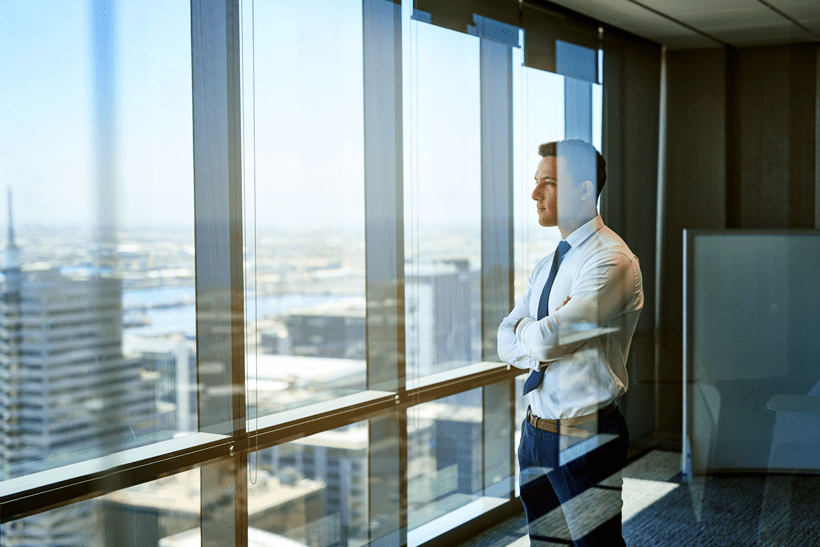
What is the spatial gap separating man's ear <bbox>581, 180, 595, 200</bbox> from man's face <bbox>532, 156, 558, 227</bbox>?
8 cm

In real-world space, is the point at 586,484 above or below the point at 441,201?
below

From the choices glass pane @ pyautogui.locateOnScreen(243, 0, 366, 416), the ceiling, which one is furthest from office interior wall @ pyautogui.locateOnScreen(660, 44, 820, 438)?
glass pane @ pyautogui.locateOnScreen(243, 0, 366, 416)

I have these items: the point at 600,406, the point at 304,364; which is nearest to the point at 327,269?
the point at 304,364

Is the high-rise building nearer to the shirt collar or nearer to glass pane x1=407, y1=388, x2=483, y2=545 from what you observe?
glass pane x1=407, y1=388, x2=483, y2=545

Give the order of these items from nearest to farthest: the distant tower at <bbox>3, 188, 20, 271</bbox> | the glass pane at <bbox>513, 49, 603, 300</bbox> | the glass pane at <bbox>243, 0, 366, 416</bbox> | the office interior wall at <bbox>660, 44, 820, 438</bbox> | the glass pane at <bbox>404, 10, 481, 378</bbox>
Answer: the distant tower at <bbox>3, 188, 20, 271</bbox> → the office interior wall at <bbox>660, 44, 820, 438</bbox> → the glass pane at <bbox>513, 49, 603, 300</bbox> → the glass pane at <bbox>243, 0, 366, 416</bbox> → the glass pane at <bbox>404, 10, 481, 378</bbox>

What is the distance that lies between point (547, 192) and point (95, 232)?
3.91 feet

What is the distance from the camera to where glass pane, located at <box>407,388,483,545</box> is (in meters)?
2.12

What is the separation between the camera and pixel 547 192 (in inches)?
73.5

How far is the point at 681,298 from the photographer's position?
178cm

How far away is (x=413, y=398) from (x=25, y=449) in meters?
1.12

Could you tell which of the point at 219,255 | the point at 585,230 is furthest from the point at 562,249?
the point at 219,255

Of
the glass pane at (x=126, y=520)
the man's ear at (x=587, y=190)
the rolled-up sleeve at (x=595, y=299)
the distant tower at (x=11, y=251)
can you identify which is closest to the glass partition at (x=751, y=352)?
the rolled-up sleeve at (x=595, y=299)

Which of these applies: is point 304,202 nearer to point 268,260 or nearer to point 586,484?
point 268,260

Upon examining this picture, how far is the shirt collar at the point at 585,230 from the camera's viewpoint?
180cm
